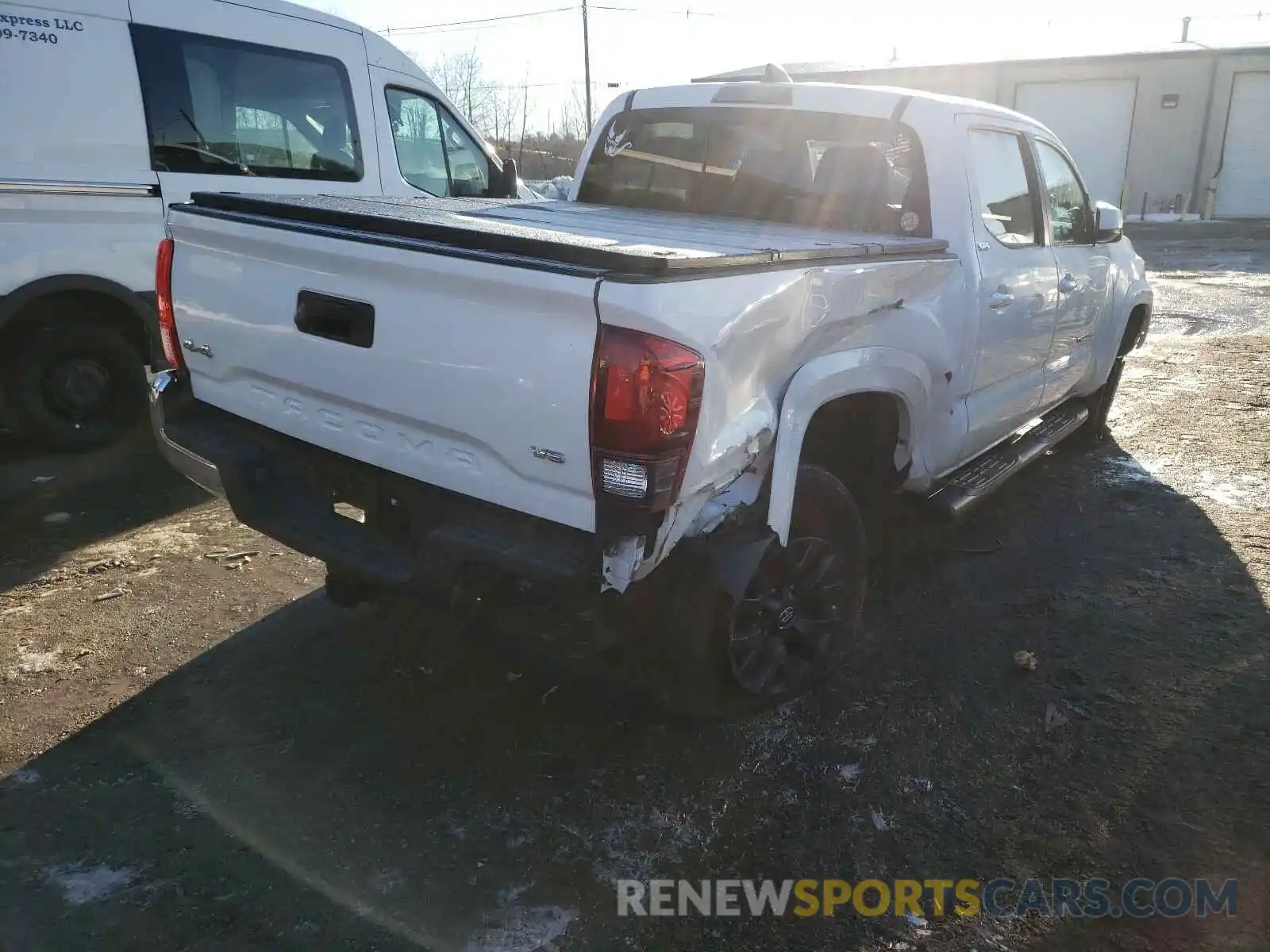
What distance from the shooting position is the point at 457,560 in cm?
237

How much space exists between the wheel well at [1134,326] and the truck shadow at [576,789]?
2.90 m

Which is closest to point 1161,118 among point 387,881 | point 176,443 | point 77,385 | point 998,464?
point 998,464

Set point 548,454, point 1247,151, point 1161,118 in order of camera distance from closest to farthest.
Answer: point 548,454 < point 1247,151 < point 1161,118

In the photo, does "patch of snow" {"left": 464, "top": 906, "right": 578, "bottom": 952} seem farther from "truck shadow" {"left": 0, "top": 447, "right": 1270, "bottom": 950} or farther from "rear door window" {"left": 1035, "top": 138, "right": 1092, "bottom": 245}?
"rear door window" {"left": 1035, "top": 138, "right": 1092, "bottom": 245}

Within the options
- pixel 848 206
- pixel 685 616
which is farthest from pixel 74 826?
pixel 848 206

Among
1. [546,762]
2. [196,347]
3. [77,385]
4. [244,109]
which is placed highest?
[244,109]

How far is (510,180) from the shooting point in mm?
6387

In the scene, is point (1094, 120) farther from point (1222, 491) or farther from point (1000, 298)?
point (1000, 298)

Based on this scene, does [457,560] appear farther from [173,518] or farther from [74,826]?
[173,518]

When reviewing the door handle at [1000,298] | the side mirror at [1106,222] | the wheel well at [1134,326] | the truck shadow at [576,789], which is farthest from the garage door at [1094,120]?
the truck shadow at [576,789]

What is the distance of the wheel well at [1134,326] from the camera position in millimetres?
6207

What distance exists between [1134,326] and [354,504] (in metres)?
5.55

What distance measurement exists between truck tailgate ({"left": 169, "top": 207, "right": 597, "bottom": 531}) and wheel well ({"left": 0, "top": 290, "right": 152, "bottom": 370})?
2.71 metres

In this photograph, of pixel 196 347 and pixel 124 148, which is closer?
pixel 196 347
